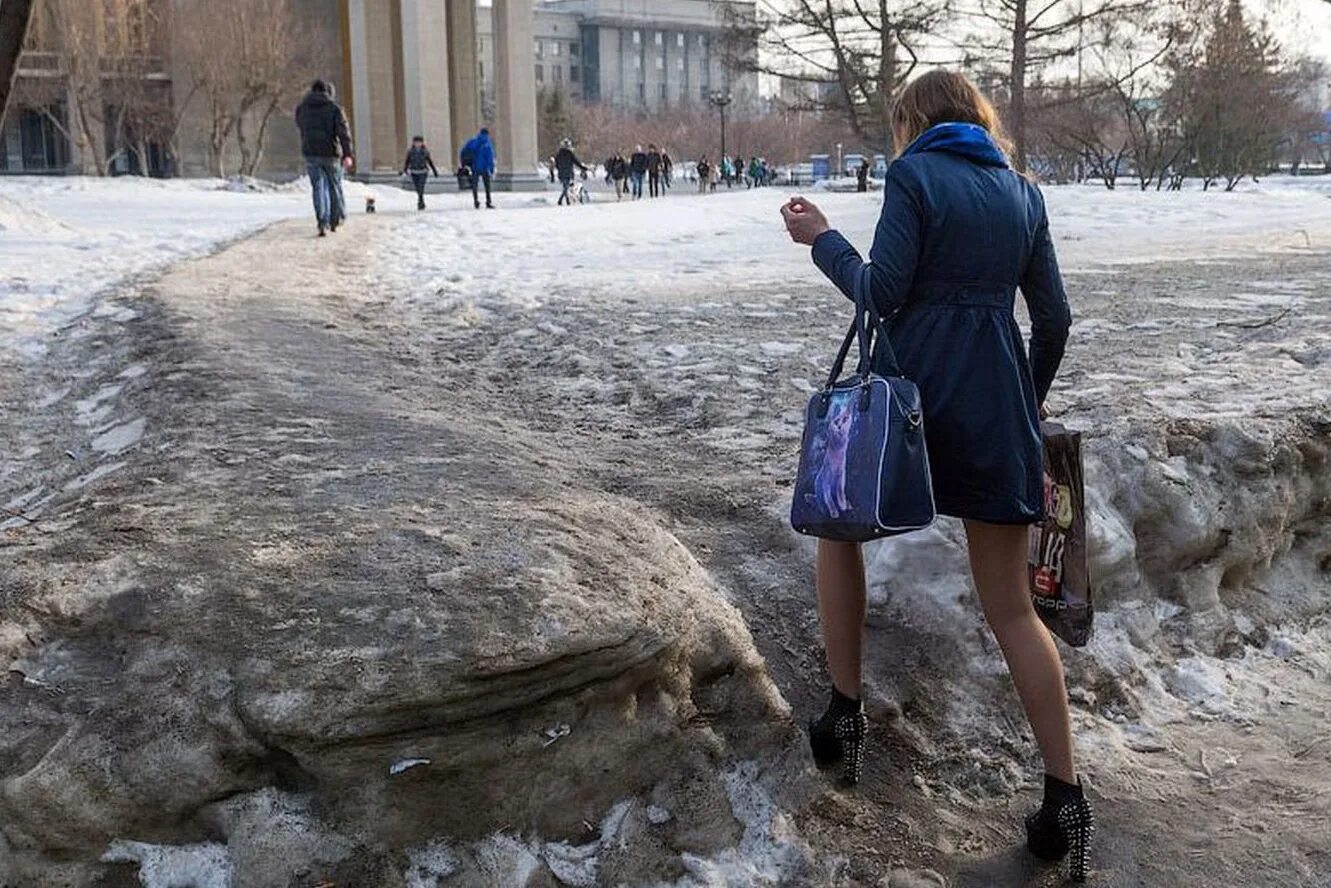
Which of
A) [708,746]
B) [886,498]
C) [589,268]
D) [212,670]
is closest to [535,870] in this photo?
[708,746]

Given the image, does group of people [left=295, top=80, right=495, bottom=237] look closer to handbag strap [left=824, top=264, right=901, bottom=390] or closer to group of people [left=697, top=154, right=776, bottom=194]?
handbag strap [left=824, top=264, right=901, bottom=390]

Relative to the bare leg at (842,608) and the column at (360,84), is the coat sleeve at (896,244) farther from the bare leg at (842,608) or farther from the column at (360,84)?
the column at (360,84)

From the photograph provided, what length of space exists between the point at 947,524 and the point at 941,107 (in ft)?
5.82

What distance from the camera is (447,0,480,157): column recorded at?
55.6 metres

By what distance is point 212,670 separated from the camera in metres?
3.00

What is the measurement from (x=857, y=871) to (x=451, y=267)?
11.1 meters

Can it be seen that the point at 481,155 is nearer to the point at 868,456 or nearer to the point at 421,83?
the point at 421,83

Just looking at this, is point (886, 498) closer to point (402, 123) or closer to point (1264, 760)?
point (1264, 760)

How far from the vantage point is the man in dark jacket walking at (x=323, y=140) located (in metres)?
15.6

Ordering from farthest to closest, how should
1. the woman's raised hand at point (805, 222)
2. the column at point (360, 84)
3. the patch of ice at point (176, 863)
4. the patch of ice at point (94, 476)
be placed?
the column at point (360, 84) < the patch of ice at point (94, 476) < the woman's raised hand at point (805, 222) < the patch of ice at point (176, 863)

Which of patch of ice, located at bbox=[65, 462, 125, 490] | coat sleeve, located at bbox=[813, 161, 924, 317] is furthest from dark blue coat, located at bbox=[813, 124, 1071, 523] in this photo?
patch of ice, located at bbox=[65, 462, 125, 490]

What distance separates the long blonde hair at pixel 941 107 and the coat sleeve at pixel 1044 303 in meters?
0.20

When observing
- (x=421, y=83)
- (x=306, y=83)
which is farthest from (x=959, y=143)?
(x=306, y=83)

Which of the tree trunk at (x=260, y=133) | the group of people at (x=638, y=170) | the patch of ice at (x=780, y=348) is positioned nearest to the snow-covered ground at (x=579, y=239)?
the patch of ice at (x=780, y=348)
